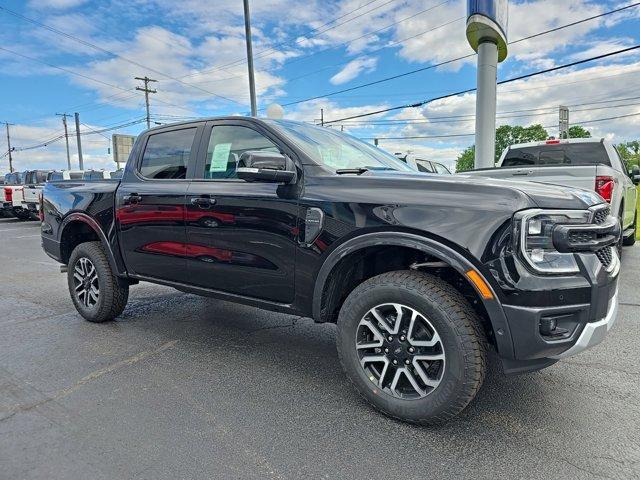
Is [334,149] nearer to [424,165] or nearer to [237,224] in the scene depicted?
[237,224]

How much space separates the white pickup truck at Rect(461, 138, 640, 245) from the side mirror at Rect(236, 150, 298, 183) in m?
2.54

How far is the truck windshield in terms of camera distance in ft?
24.7

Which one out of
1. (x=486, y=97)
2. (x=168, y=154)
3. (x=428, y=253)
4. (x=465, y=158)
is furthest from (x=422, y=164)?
(x=465, y=158)

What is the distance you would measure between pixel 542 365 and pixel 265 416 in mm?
1578

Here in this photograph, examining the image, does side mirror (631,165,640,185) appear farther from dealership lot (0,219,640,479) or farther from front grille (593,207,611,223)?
front grille (593,207,611,223)

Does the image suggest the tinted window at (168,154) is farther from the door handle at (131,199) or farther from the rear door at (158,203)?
the door handle at (131,199)

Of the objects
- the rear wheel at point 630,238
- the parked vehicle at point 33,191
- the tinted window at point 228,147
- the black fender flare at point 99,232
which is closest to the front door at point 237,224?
the tinted window at point 228,147

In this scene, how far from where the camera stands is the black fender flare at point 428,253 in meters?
2.36

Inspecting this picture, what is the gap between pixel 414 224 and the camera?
257 cm

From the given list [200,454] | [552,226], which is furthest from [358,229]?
[200,454]

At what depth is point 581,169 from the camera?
18.2 feet

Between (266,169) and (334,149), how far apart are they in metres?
0.79

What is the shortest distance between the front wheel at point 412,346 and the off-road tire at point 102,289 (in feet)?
8.80

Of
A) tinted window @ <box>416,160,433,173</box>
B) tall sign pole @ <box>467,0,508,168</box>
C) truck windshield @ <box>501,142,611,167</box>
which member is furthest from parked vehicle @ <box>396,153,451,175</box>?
truck windshield @ <box>501,142,611,167</box>
